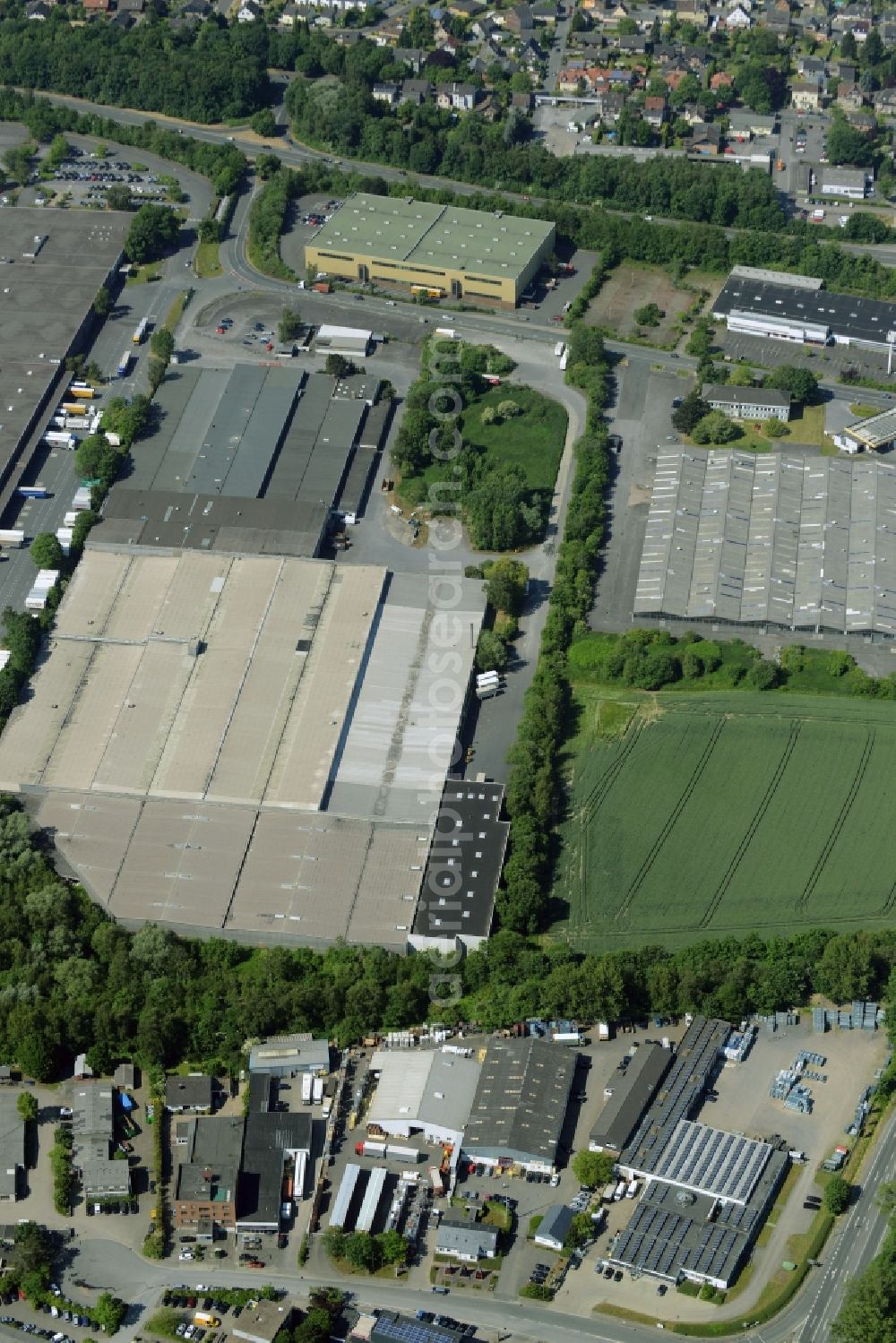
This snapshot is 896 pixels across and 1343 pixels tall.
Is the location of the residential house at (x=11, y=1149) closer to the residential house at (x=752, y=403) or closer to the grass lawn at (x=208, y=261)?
the residential house at (x=752, y=403)

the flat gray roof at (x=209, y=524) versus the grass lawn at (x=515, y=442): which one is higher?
the grass lawn at (x=515, y=442)

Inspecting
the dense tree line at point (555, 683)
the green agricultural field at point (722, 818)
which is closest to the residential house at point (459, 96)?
the dense tree line at point (555, 683)

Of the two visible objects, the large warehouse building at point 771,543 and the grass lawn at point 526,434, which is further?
the grass lawn at point 526,434

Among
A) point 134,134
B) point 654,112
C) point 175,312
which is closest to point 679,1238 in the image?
point 175,312

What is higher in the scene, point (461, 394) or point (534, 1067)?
point (461, 394)

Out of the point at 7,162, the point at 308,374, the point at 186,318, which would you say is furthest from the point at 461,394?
the point at 7,162

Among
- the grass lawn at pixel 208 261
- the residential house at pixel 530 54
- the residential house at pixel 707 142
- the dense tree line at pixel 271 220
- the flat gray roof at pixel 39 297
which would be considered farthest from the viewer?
the residential house at pixel 530 54

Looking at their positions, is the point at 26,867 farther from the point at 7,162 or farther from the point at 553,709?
the point at 7,162
